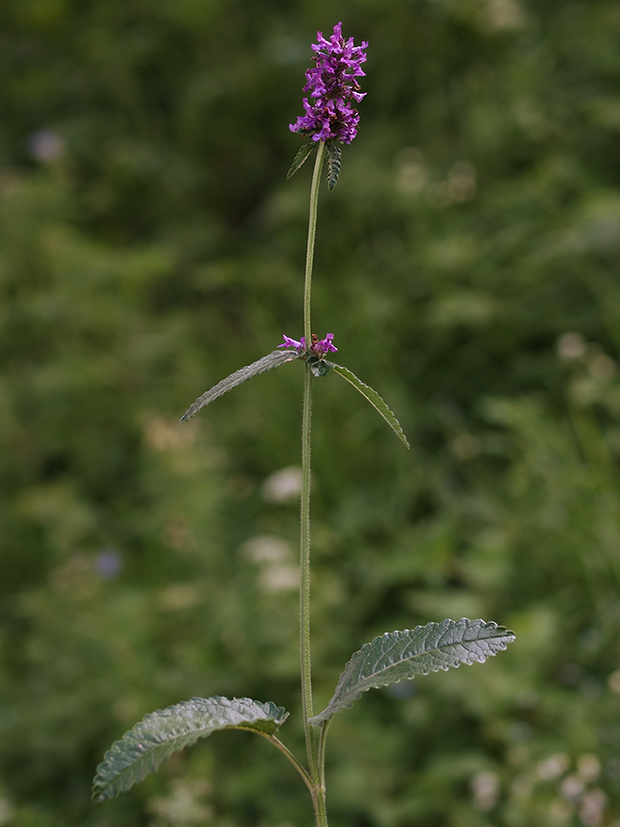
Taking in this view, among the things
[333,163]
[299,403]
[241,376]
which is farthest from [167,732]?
[299,403]

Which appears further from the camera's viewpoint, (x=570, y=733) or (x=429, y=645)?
(x=570, y=733)

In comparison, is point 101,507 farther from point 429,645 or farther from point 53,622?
point 429,645

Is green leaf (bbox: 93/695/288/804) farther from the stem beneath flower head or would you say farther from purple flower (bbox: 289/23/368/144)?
purple flower (bbox: 289/23/368/144)

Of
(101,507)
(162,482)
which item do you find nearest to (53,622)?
(162,482)

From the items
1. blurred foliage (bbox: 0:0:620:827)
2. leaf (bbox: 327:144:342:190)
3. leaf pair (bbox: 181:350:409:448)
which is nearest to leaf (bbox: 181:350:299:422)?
leaf pair (bbox: 181:350:409:448)

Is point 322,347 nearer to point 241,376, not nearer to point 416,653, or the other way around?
point 241,376

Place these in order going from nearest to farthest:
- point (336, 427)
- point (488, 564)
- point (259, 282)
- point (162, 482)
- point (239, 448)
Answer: point (488, 564)
point (162, 482)
point (336, 427)
point (239, 448)
point (259, 282)

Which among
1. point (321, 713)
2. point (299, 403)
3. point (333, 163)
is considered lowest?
point (321, 713)
